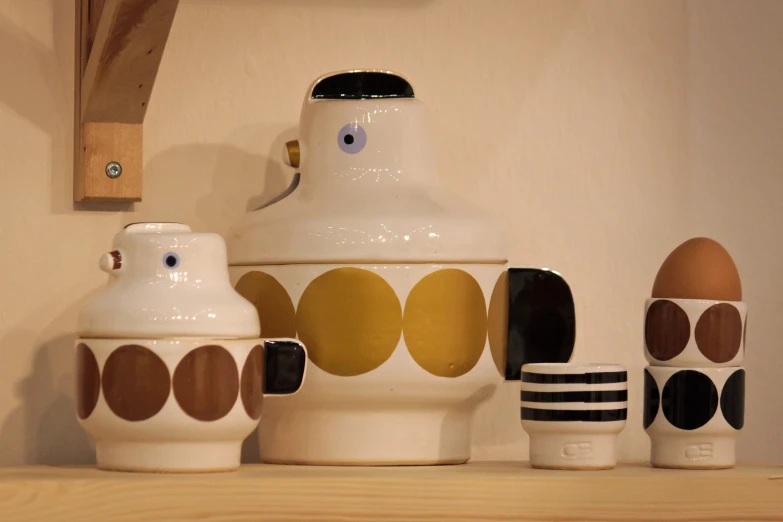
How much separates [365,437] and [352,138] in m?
0.20

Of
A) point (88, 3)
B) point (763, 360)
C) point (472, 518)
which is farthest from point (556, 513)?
point (88, 3)

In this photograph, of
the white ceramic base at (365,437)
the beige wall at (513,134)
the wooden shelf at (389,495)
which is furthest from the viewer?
the beige wall at (513,134)

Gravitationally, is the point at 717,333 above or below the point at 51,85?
below

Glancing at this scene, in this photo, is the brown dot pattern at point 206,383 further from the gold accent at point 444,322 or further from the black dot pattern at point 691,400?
the black dot pattern at point 691,400

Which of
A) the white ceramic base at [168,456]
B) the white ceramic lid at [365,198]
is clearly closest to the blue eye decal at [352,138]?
the white ceramic lid at [365,198]

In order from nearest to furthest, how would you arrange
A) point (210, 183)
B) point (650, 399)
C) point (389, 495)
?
point (389, 495) < point (650, 399) < point (210, 183)

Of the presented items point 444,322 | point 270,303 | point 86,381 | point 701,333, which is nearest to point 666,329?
point 701,333

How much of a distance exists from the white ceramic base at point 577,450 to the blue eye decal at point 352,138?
23 centimetres

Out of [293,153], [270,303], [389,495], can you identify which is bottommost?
[389,495]

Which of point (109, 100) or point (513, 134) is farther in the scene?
point (513, 134)

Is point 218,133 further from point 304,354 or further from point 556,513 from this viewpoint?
point 556,513

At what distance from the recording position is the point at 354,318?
27.9 inches

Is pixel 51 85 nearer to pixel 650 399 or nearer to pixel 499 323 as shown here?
pixel 499 323

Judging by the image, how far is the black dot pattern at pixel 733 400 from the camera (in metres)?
0.73
